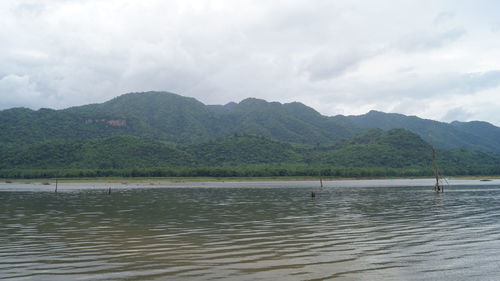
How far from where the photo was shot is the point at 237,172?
165125 millimetres

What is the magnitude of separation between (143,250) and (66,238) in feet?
24.7

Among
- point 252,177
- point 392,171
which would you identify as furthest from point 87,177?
point 392,171

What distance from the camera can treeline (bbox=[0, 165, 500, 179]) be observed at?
6132 inches

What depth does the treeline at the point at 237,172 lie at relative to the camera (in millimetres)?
155750

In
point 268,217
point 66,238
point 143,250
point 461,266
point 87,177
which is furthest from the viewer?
point 87,177

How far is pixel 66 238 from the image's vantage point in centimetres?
2595

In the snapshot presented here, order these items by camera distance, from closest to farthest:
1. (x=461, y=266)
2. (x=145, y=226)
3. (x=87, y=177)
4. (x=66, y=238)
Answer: (x=461, y=266), (x=66, y=238), (x=145, y=226), (x=87, y=177)

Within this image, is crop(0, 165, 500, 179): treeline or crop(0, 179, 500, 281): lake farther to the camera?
crop(0, 165, 500, 179): treeline

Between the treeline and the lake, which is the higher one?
the treeline

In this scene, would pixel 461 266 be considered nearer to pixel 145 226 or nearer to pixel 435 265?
pixel 435 265

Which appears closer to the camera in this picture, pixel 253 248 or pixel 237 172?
pixel 253 248

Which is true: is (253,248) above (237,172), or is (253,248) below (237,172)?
below

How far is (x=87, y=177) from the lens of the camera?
503 feet

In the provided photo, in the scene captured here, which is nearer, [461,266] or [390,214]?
[461,266]
